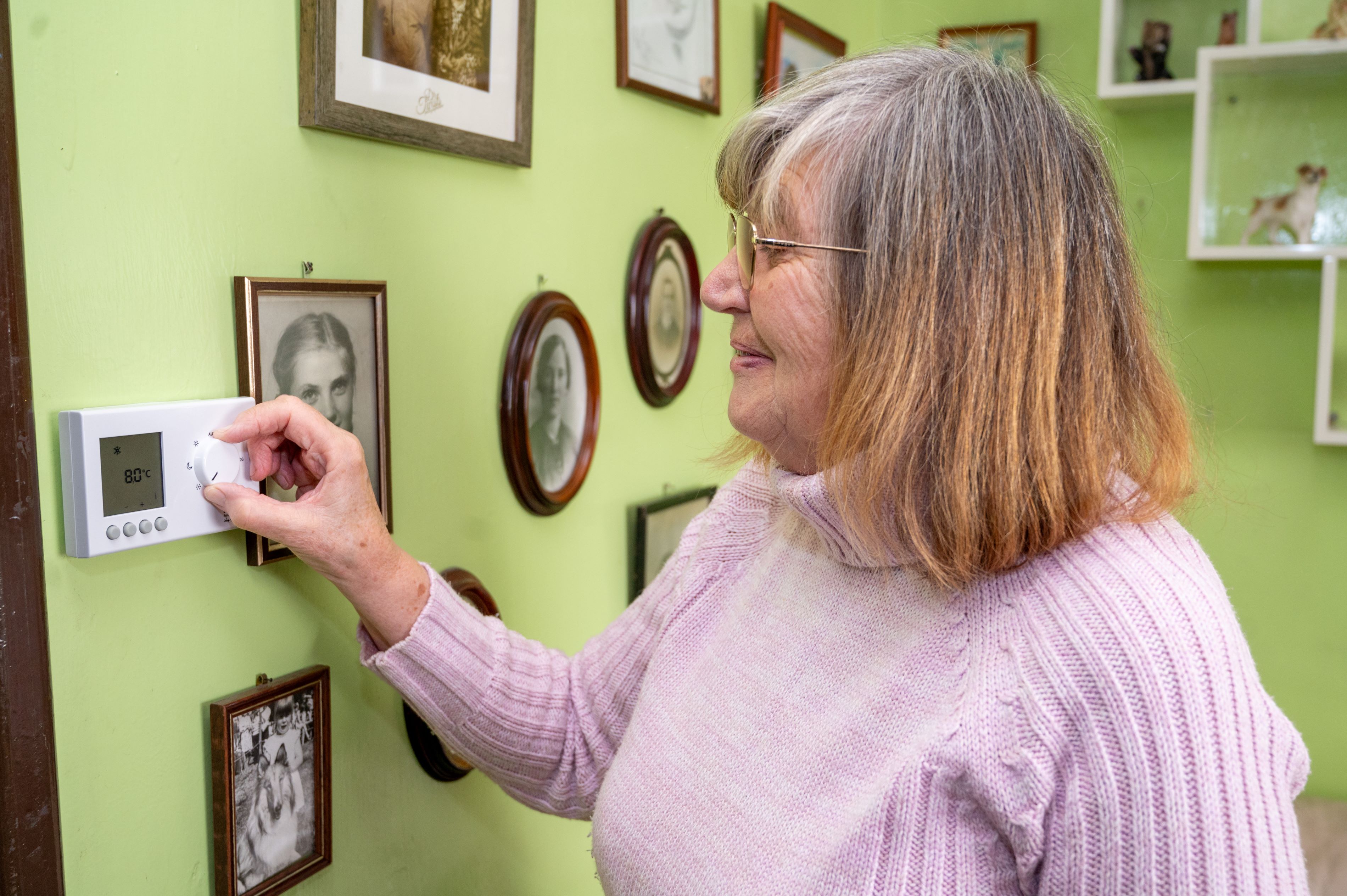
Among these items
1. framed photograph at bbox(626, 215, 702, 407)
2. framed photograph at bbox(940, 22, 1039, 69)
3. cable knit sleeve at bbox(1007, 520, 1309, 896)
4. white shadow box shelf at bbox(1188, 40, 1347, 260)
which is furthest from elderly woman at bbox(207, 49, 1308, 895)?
framed photograph at bbox(940, 22, 1039, 69)

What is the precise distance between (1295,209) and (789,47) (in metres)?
0.99

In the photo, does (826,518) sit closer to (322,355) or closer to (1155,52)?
(322,355)

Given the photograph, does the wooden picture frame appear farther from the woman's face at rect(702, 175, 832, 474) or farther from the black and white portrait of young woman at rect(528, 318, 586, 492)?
the woman's face at rect(702, 175, 832, 474)

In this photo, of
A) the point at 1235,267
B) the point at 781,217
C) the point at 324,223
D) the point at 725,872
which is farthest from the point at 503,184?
the point at 1235,267

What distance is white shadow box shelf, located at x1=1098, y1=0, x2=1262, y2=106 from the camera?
1.91m

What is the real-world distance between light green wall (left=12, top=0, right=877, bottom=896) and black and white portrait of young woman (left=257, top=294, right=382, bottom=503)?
34 millimetres

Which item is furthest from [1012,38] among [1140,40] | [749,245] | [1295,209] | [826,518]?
[826,518]

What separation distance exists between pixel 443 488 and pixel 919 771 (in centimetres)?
59

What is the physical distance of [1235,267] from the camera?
6.48 ft

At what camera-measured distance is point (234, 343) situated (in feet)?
2.86

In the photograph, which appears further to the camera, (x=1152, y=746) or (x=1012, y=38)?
(x=1012, y=38)

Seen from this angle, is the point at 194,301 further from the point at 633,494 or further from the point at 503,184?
the point at 633,494

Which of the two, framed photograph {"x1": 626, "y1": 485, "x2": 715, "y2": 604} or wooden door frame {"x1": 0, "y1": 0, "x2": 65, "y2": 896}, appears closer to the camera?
wooden door frame {"x1": 0, "y1": 0, "x2": 65, "y2": 896}

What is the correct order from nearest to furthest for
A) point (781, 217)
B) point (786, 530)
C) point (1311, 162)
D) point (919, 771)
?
point (919, 771)
point (781, 217)
point (786, 530)
point (1311, 162)
